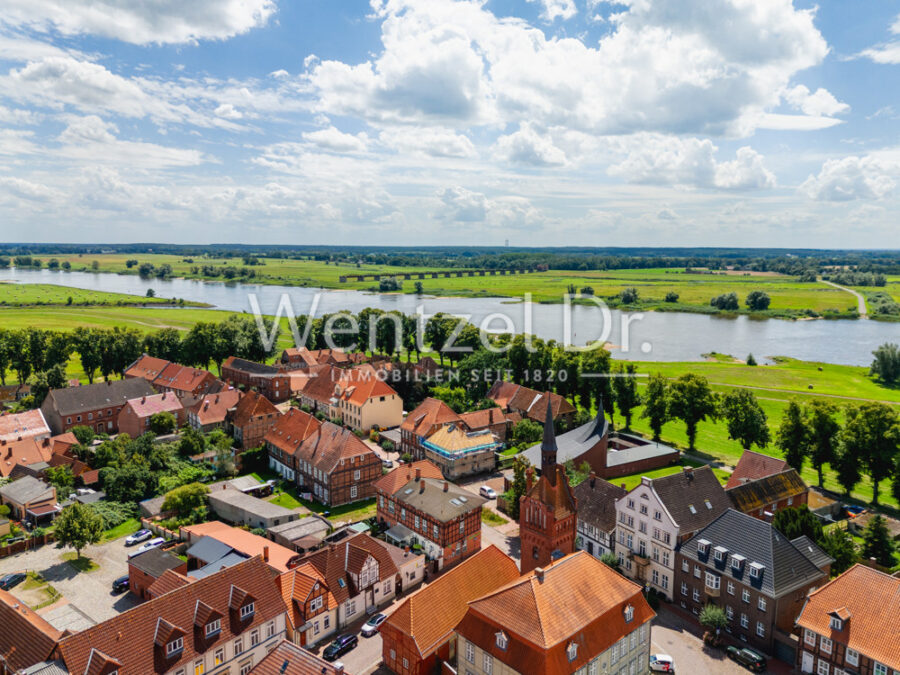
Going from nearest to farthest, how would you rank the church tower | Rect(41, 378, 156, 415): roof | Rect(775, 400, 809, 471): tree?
the church tower, Rect(775, 400, 809, 471): tree, Rect(41, 378, 156, 415): roof

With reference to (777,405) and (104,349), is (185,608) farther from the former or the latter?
(777,405)

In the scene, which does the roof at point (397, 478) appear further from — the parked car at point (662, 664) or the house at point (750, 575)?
the parked car at point (662, 664)

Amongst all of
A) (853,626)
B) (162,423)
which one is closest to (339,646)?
(853,626)

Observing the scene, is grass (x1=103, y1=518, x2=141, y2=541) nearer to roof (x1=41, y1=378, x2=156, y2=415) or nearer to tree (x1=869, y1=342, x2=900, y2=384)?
roof (x1=41, y1=378, x2=156, y2=415)

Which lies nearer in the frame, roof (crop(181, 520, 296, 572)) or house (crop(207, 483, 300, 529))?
roof (crop(181, 520, 296, 572))

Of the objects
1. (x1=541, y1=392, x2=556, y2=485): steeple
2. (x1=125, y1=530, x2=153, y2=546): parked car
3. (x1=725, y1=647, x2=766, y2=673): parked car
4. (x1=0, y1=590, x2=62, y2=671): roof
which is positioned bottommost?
(x1=725, y1=647, x2=766, y2=673): parked car

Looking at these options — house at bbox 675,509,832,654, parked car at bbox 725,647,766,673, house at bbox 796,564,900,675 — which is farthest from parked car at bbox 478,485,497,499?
house at bbox 796,564,900,675

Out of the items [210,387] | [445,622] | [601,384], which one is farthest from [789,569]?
[210,387]

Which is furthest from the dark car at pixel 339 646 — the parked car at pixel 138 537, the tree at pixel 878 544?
the tree at pixel 878 544

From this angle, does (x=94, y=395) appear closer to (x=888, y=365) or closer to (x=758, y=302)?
(x=888, y=365)
